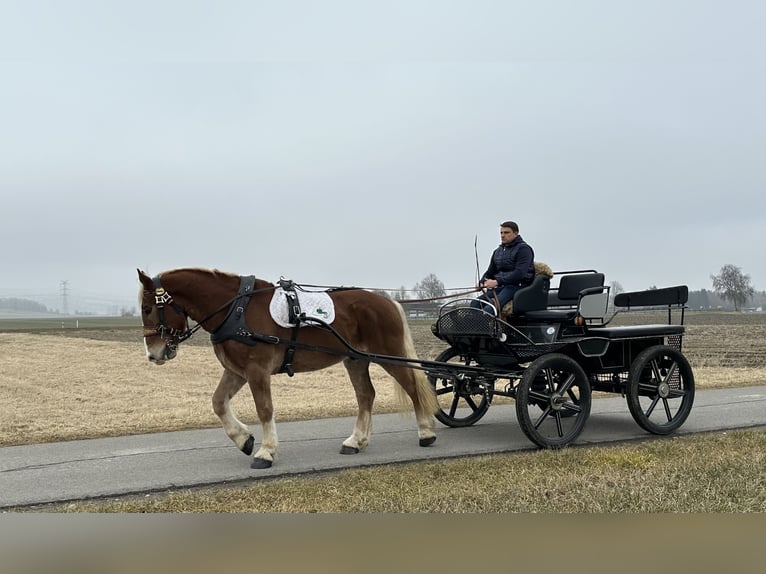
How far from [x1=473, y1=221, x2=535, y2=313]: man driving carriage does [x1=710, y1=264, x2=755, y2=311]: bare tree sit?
10262 centimetres

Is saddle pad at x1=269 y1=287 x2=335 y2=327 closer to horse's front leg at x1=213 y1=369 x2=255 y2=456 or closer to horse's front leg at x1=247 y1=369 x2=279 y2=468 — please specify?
horse's front leg at x1=247 y1=369 x2=279 y2=468

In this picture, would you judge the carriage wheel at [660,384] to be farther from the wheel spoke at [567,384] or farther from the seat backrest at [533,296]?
the seat backrest at [533,296]

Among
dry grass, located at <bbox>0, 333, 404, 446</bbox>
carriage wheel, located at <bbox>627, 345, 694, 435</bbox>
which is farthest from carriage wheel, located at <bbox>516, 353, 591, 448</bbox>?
dry grass, located at <bbox>0, 333, 404, 446</bbox>

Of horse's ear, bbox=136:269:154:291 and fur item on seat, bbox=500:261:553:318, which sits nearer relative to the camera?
horse's ear, bbox=136:269:154:291

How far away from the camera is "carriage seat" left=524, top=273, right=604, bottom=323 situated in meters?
7.72

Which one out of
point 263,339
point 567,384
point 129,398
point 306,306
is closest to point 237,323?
point 263,339

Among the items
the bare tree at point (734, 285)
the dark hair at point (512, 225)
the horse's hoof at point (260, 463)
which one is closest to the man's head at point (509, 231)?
the dark hair at point (512, 225)

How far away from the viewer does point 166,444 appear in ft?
24.5

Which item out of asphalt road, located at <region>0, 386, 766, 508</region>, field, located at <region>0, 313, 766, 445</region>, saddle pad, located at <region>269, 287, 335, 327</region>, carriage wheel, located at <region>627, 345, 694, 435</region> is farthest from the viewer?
field, located at <region>0, 313, 766, 445</region>

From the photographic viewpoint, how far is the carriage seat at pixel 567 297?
7.72m

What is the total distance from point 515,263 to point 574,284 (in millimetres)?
853

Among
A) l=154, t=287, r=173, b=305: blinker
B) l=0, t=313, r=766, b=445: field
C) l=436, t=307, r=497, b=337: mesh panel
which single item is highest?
l=154, t=287, r=173, b=305: blinker

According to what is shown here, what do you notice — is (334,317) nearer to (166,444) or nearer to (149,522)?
(166,444)

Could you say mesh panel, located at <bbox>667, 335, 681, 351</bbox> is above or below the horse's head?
below
